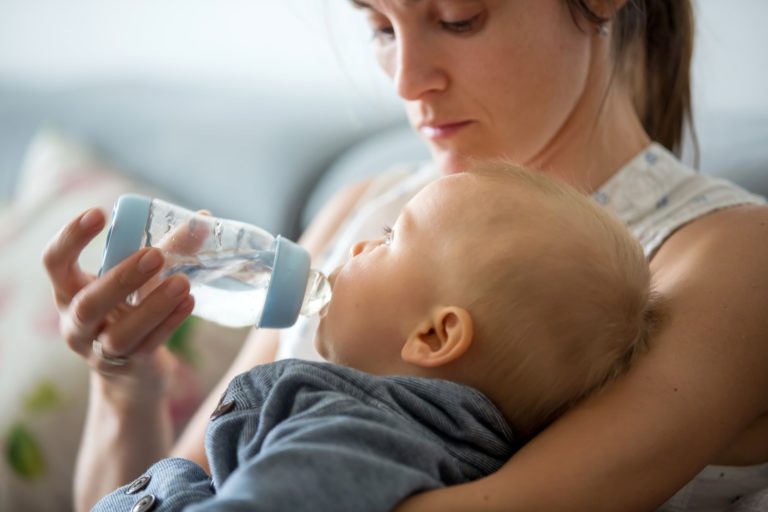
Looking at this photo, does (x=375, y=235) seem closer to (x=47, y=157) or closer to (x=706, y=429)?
(x=706, y=429)

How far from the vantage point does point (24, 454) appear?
166 centimetres

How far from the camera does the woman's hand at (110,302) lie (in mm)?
934

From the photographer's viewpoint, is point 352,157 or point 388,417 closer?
point 388,417

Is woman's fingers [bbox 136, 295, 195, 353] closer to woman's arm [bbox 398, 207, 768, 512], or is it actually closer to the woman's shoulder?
woman's arm [bbox 398, 207, 768, 512]

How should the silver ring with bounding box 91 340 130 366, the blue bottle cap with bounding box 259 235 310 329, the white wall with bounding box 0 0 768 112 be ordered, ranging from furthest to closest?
1. the white wall with bounding box 0 0 768 112
2. the silver ring with bounding box 91 340 130 366
3. the blue bottle cap with bounding box 259 235 310 329

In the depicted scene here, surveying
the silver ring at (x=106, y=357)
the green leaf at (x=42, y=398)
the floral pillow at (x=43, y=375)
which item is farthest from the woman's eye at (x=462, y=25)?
the green leaf at (x=42, y=398)

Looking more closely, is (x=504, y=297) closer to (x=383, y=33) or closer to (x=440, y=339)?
(x=440, y=339)

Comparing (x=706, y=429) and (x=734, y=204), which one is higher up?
(x=734, y=204)

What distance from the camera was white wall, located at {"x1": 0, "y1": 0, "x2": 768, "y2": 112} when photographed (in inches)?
95.3

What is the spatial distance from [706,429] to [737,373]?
0.07 m

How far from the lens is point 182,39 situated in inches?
107

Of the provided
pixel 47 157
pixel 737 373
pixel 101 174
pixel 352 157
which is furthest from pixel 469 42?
pixel 47 157

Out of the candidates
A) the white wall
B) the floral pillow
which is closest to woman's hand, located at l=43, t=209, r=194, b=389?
the floral pillow

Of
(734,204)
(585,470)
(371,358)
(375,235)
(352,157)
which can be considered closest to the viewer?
(585,470)
